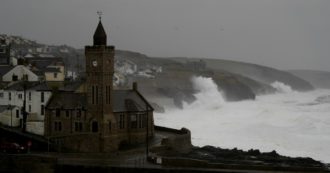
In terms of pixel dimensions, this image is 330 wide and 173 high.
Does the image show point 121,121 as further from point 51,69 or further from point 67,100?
point 51,69

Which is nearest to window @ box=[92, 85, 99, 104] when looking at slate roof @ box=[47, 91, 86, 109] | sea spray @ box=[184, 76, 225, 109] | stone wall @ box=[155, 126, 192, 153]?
slate roof @ box=[47, 91, 86, 109]

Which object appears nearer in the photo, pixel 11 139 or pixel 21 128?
pixel 11 139

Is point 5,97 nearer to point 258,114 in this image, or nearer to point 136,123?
point 136,123

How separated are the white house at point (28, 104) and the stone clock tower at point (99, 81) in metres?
5.39

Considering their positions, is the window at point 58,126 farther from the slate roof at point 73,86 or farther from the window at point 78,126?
the slate roof at point 73,86

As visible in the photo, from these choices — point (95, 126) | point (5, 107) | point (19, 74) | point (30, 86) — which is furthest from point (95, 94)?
point (19, 74)

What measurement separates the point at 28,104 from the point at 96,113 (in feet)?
25.4

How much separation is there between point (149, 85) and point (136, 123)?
220 feet

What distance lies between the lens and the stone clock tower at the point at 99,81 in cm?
4206

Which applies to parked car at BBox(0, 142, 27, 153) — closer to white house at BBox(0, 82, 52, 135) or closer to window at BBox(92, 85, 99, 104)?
window at BBox(92, 85, 99, 104)

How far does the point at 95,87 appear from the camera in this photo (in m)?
42.3

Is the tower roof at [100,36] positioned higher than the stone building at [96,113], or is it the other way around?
the tower roof at [100,36]

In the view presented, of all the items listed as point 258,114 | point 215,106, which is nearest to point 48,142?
point 258,114

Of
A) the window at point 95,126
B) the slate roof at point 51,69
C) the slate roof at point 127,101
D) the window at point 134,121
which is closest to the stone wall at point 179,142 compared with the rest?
the window at point 134,121
